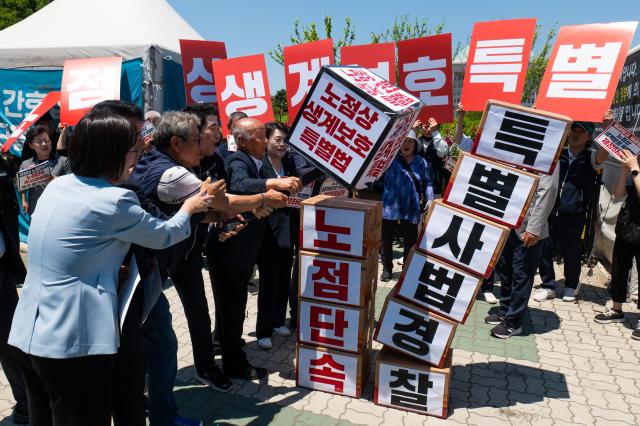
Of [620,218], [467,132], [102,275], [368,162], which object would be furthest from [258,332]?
[467,132]

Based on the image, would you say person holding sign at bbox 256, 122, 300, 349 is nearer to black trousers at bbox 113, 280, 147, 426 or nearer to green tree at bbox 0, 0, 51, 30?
black trousers at bbox 113, 280, 147, 426

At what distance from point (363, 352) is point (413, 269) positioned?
2.22 feet

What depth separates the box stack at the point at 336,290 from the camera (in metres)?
3.08

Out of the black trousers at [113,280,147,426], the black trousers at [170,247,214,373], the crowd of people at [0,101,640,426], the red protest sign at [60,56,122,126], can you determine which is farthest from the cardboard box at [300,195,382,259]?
the red protest sign at [60,56,122,126]

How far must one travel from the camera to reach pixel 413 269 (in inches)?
123

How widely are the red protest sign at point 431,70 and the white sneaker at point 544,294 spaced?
93.7 inches

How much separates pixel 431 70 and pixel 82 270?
12.9 feet

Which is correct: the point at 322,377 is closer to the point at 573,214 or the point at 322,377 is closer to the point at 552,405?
the point at 552,405

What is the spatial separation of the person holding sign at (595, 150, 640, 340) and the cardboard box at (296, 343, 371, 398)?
9.52 ft

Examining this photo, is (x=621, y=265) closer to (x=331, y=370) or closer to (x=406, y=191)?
(x=406, y=191)

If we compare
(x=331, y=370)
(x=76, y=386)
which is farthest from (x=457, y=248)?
(x=76, y=386)

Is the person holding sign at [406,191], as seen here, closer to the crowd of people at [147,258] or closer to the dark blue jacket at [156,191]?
the crowd of people at [147,258]

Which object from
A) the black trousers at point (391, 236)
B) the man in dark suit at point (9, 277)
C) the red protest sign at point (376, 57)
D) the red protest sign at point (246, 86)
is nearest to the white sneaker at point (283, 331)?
the black trousers at point (391, 236)

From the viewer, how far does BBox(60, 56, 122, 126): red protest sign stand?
582cm
